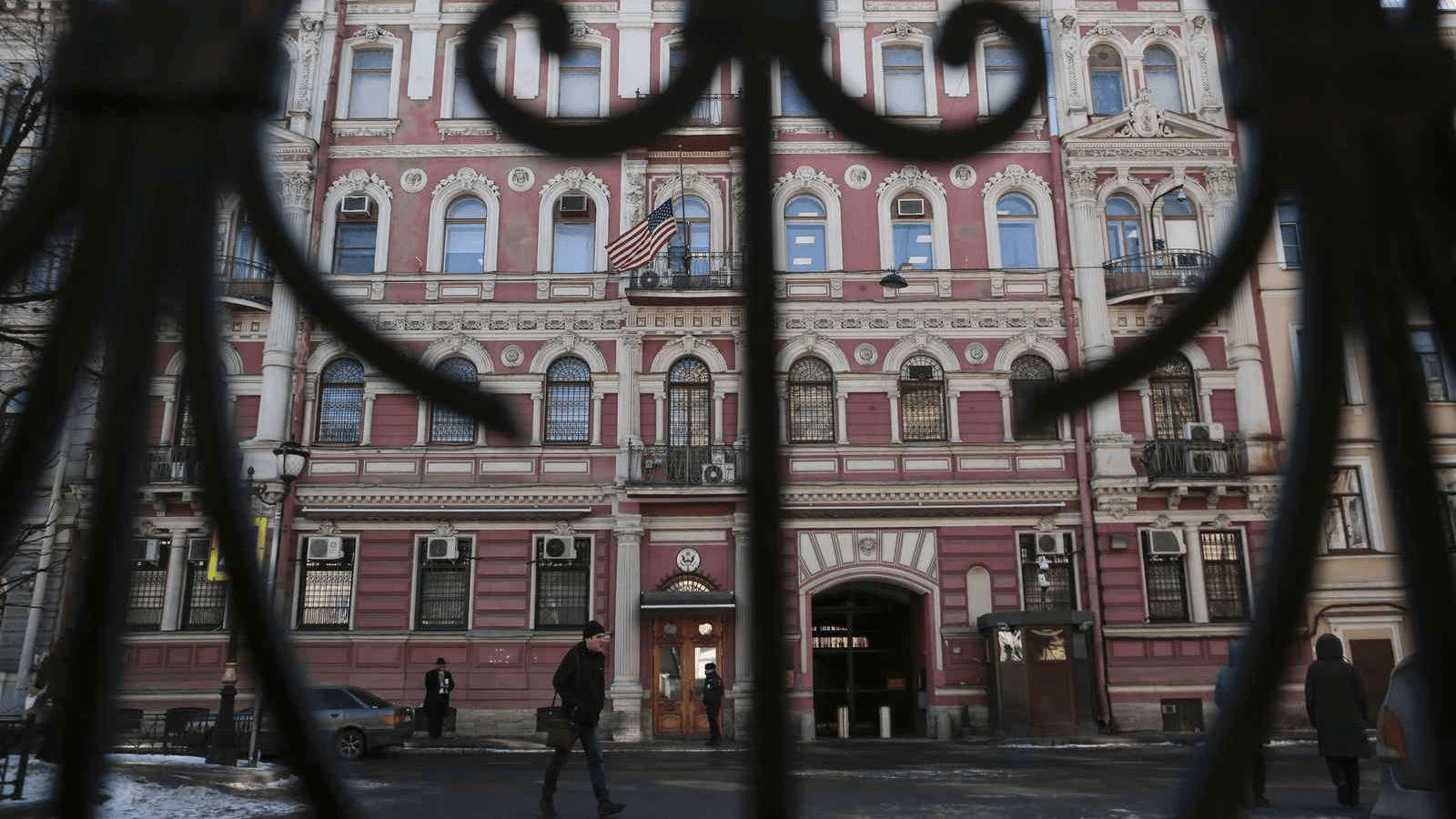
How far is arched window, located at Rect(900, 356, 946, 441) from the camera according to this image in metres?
22.9

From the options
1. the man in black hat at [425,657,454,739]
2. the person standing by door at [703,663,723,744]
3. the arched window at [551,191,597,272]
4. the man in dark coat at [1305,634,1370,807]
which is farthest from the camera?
the arched window at [551,191,597,272]

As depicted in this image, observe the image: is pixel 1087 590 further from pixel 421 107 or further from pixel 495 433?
pixel 495 433

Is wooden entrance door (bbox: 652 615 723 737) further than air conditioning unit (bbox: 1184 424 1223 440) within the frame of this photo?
No

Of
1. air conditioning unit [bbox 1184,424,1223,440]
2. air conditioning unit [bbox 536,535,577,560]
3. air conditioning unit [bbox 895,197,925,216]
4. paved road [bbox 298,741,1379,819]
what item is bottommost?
paved road [bbox 298,741,1379,819]

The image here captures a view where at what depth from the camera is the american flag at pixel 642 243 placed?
19719 mm

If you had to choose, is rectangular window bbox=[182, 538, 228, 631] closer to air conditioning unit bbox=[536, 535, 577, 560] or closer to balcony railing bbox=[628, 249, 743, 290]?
air conditioning unit bbox=[536, 535, 577, 560]

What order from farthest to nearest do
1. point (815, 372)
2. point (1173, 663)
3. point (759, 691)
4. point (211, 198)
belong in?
1. point (815, 372)
2. point (1173, 663)
3. point (211, 198)
4. point (759, 691)

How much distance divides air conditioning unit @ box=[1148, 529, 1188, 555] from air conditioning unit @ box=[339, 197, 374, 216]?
1956 centimetres

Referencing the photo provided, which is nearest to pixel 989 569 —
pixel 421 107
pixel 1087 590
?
pixel 1087 590

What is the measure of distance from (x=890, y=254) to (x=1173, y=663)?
11.0 meters

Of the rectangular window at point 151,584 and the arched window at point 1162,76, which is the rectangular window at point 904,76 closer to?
the arched window at point 1162,76

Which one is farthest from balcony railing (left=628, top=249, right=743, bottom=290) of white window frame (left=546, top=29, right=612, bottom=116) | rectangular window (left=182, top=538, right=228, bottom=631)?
rectangular window (left=182, top=538, right=228, bottom=631)

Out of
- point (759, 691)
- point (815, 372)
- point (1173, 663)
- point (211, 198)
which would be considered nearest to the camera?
point (759, 691)

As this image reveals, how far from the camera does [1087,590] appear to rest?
21.9 m
